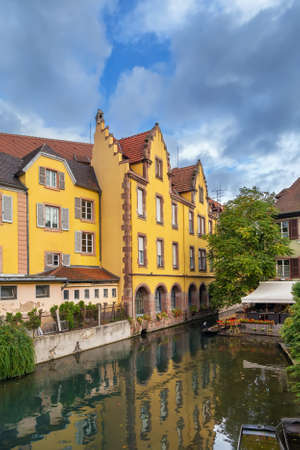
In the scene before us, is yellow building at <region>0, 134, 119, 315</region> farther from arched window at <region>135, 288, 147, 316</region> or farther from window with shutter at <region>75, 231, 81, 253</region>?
arched window at <region>135, 288, 147, 316</region>

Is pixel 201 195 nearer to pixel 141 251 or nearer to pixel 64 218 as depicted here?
pixel 141 251

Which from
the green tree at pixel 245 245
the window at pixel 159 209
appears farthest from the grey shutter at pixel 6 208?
the green tree at pixel 245 245

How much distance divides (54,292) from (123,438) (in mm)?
13222

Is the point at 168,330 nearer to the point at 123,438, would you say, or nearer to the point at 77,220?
the point at 77,220

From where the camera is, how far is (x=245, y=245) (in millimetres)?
31719

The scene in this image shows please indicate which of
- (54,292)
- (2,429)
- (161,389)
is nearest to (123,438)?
(2,429)

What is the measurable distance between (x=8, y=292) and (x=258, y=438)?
14.9 m

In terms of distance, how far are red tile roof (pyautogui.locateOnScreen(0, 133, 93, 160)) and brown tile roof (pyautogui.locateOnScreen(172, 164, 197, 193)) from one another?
10433mm

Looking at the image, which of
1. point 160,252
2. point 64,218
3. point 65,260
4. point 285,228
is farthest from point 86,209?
point 285,228

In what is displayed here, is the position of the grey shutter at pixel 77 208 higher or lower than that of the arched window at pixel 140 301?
higher

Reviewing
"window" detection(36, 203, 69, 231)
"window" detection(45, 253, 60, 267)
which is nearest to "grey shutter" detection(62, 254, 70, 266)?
"window" detection(45, 253, 60, 267)

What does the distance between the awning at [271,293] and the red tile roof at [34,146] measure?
869 inches

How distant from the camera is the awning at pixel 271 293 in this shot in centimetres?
2788

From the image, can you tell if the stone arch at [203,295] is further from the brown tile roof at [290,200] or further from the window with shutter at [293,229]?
the brown tile roof at [290,200]
